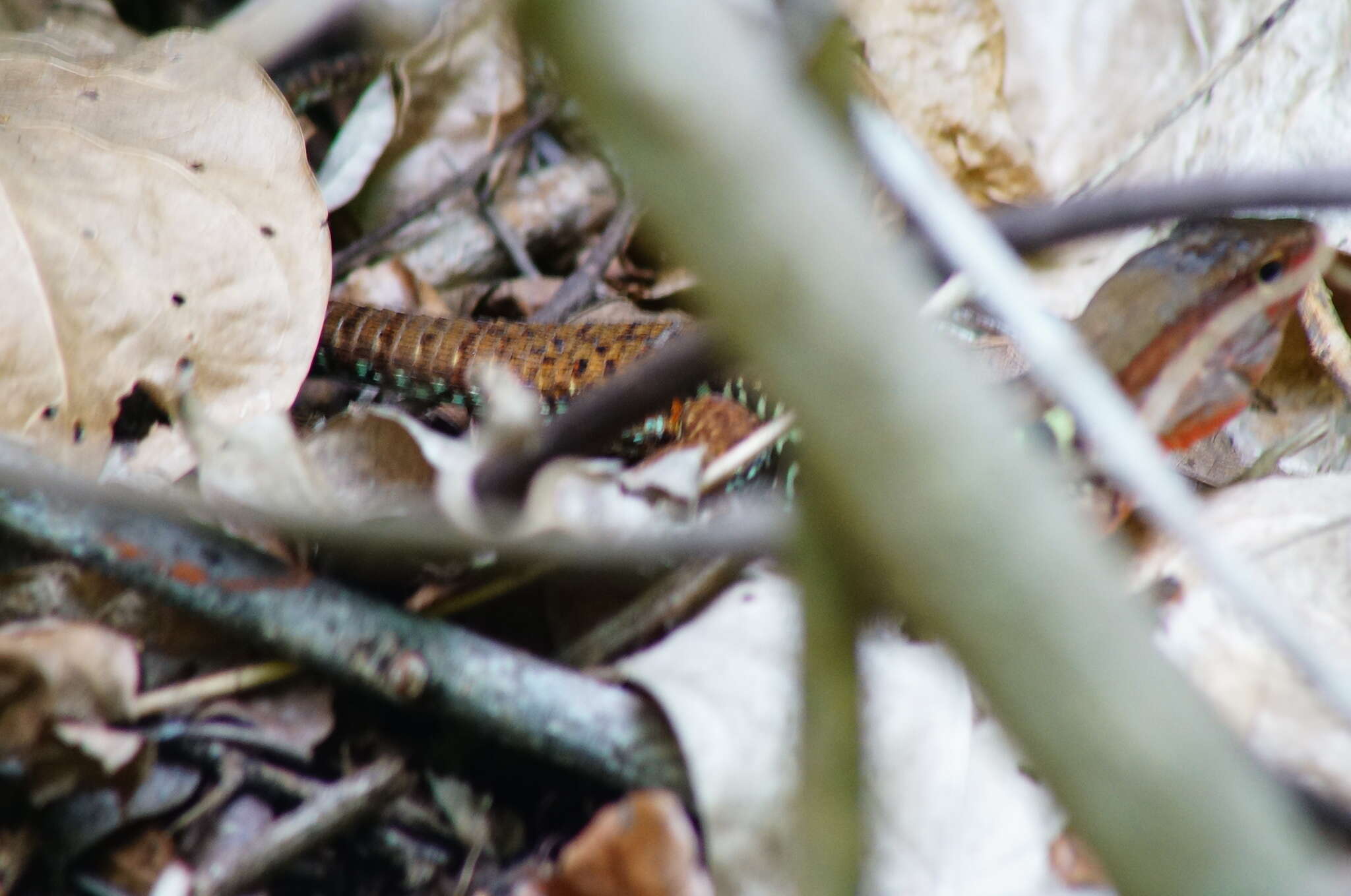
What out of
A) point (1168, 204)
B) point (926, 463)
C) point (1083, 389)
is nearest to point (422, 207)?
point (1168, 204)

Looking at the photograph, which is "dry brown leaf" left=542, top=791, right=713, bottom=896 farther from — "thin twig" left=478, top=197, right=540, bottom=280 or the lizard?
"thin twig" left=478, top=197, right=540, bottom=280

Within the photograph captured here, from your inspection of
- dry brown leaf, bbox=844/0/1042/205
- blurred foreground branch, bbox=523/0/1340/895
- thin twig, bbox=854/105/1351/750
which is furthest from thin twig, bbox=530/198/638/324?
blurred foreground branch, bbox=523/0/1340/895

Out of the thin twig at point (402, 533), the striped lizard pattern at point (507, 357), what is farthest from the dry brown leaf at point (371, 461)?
the striped lizard pattern at point (507, 357)

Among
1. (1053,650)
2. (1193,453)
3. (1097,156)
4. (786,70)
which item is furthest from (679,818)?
(1097,156)

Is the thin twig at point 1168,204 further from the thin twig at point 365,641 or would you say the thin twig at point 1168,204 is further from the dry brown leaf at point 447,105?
the dry brown leaf at point 447,105

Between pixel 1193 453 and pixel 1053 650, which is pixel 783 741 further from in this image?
pixel 1193 453
